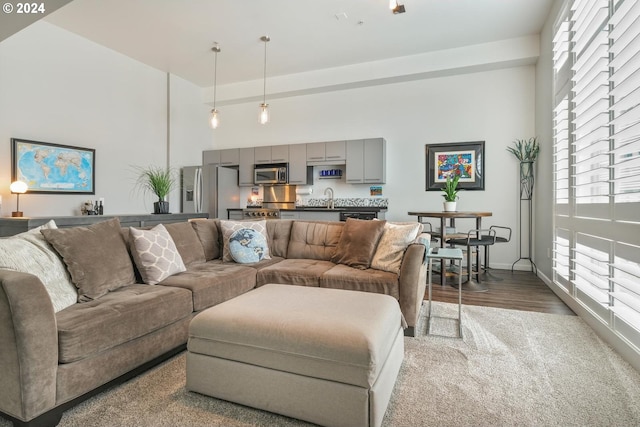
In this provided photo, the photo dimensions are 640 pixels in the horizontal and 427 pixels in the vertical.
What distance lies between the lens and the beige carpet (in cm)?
156

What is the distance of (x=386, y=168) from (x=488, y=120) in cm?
172

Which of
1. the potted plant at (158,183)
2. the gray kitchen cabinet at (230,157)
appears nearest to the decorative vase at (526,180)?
the gray kitchen cabinet at (230,157)

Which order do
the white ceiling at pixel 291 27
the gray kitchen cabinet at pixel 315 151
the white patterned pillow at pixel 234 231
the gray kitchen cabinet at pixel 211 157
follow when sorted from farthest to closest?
1. the gray kitchen cabinet at pixel 211 157
2. the gray kitchen cabinet at pixel 315 151
3. the white ceiling at pixel 291 27
4. the white patterned pillow at pixel 234 231

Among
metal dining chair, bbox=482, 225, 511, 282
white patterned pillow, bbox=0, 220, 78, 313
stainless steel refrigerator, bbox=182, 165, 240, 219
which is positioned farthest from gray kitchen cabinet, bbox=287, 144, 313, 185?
white patterned pillow, bbox=0, 220, 78, 313

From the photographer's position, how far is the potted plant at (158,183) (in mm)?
4617

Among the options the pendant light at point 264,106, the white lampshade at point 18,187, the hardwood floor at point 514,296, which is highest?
the pendant light at point 264,106

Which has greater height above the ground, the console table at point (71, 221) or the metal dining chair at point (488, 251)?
the console table at point (71, 221)

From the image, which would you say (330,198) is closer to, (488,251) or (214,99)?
(488,251)

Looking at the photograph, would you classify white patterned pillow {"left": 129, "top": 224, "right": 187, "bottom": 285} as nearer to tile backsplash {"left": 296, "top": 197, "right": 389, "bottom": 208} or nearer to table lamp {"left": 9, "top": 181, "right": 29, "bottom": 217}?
table lamp {"left": 9, "top": 181, "right": 29, "bottom": 217}

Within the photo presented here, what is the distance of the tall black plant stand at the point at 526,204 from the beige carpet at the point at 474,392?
287 centimetres

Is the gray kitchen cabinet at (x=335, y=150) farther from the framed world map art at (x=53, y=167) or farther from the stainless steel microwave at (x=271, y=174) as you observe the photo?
the framed world map art at (x=53, y=167)

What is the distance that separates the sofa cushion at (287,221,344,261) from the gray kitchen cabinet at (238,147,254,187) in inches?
122

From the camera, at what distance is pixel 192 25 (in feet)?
14.7

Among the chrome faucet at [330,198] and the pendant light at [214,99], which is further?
the chrome faucet at [330,198]
